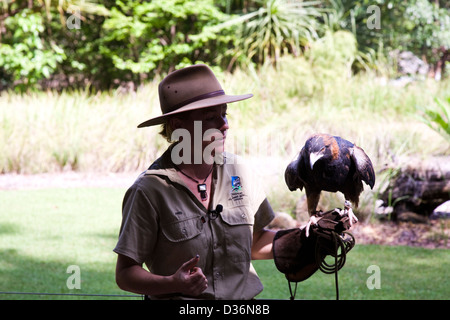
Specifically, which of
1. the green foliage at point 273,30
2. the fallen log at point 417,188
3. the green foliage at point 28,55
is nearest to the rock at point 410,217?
the fallen log at point 417,188

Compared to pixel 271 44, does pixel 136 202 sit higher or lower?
lower

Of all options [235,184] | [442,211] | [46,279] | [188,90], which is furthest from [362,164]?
[442,211]

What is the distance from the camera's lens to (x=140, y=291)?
6.95 feet

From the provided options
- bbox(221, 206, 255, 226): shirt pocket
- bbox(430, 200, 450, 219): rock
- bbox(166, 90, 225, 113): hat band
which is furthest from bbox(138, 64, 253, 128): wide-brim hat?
bbox(430, 200, 450, 219): rock

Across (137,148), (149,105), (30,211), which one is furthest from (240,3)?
(30,211)

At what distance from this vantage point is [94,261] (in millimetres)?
5895

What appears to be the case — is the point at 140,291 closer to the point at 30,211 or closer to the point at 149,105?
the point at 30,211

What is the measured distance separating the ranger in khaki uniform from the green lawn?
9.41ft

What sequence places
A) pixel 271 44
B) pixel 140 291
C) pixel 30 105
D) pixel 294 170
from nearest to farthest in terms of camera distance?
pixel 140 291
pixel 294 170
pixel 30 105
pixel 271 44

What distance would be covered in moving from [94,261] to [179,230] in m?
3.96

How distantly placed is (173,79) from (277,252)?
32.2 inches

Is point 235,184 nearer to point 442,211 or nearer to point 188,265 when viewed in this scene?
point 188,265

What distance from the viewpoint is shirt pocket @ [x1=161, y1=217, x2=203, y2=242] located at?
2.18 metres

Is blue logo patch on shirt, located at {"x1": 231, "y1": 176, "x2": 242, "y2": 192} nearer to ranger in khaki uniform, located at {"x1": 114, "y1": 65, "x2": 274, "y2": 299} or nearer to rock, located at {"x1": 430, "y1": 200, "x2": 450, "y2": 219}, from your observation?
ranger in khaki uniform, located at {"x1": 114, "y1": 65, "x2": 274, "y2": 299}
